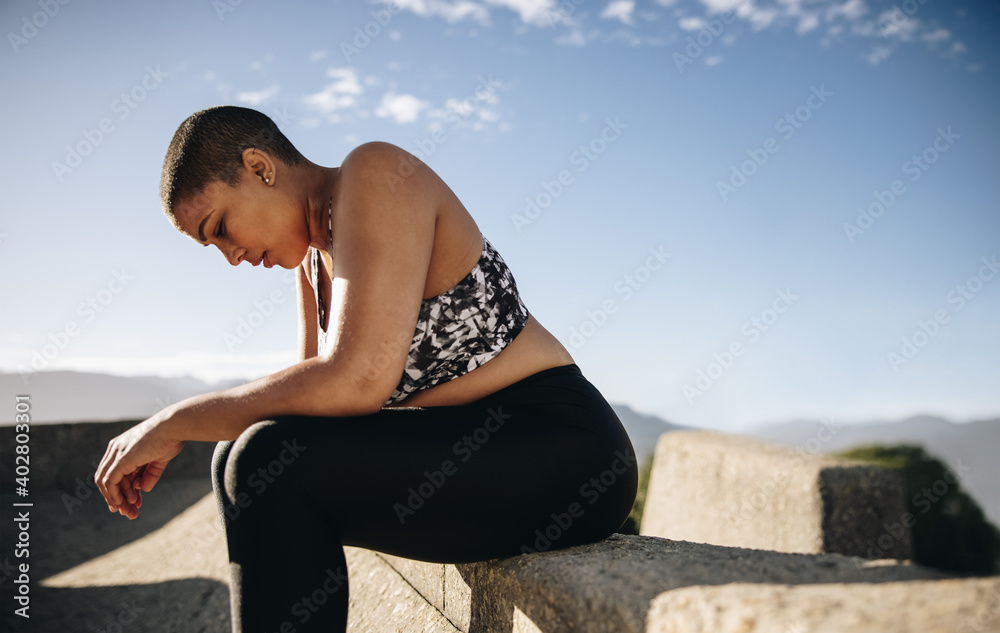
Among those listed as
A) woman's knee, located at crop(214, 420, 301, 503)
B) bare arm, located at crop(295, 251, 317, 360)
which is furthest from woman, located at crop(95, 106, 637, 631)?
bare arm, located at crop(295, 251, 317, 360)

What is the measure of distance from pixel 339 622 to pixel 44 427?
6.48 m

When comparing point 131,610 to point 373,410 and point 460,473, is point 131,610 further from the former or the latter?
point 460,473

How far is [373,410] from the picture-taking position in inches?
57.6

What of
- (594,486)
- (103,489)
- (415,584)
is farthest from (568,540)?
(103,489)

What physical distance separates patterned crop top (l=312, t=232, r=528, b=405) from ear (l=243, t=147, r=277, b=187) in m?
0.50

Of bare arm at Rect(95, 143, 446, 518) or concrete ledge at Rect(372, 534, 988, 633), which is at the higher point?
bare arm at Rect(95, 143, 446, 518)

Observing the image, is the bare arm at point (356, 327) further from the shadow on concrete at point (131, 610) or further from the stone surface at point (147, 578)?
the shadow on concrete at point (131, 610)

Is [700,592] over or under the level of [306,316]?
under

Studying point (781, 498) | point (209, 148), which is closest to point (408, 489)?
point (209, 148)

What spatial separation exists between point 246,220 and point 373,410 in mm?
693

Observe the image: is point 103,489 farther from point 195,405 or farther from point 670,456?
point 670,456

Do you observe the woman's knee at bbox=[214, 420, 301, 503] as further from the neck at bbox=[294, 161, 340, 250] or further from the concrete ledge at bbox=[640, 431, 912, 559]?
the concrete ledge at bbox=[640, 431, 912, 559]

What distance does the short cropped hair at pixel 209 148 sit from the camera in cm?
167

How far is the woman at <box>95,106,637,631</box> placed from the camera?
1.33 m
